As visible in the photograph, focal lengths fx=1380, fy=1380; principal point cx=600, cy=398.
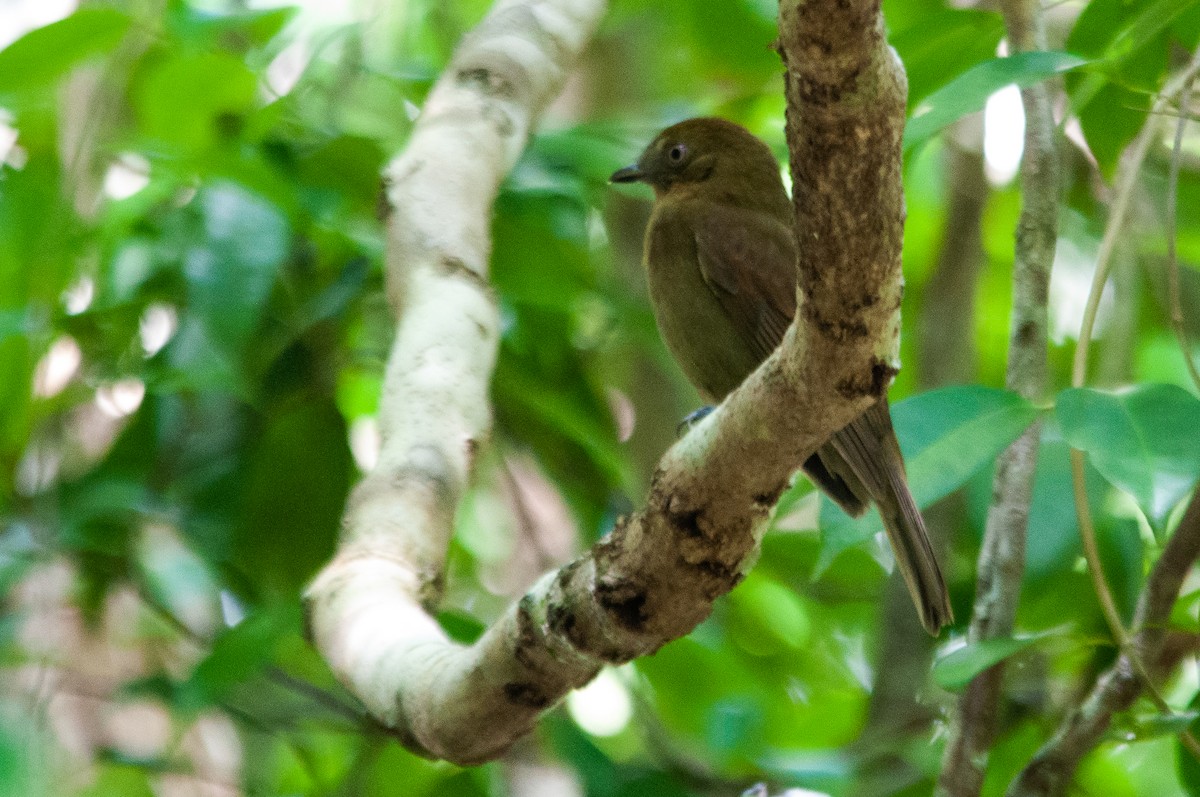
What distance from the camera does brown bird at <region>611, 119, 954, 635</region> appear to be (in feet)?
10.3

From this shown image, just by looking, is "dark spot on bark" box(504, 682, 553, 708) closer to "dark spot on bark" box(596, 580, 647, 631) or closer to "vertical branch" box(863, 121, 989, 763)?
"dark spot on bark" box(596, 580, 647, 631)

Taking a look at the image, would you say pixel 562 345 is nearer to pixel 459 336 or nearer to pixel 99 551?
pixel 459 336

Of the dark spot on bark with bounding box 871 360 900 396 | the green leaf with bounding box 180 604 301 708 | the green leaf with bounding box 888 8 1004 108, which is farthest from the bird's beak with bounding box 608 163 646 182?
the dark spot on bark with bounding box 871 360 900 396

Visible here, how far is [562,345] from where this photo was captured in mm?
3869

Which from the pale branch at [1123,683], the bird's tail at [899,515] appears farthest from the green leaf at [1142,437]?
the bird's tail at [899,515]

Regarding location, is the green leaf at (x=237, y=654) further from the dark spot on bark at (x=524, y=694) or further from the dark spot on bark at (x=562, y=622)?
the dark spot on bark at (x=562, y=622)

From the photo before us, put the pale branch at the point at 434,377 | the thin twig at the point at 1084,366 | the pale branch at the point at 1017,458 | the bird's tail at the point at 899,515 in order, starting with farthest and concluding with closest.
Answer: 1. the bird's tail at the point at 899,515
2. the pale branch at the point at 1017,458
3. the thin twig at the point at 1084,366
4. the pale branch at the point at 434,377

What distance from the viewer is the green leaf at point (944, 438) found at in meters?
2.46

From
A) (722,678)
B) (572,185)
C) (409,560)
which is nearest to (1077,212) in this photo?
(572,185)

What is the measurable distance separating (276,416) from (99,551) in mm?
582

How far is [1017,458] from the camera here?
9.53 feet

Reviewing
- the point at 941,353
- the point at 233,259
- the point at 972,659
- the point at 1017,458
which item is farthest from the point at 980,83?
the point at 941,353

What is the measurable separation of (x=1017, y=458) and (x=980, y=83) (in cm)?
86

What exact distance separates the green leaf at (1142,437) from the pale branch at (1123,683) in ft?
0.98
